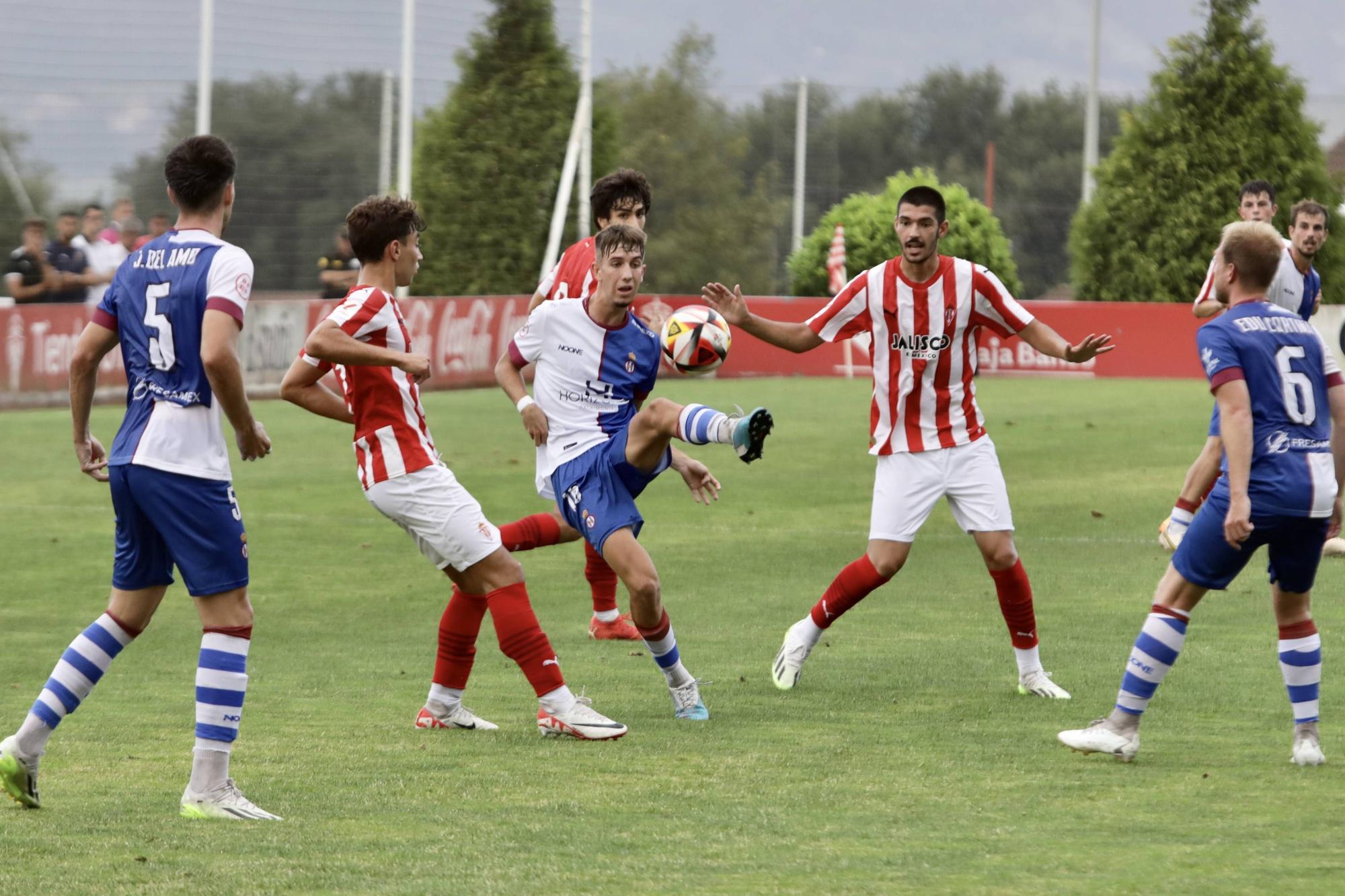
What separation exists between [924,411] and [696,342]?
38.9 inches

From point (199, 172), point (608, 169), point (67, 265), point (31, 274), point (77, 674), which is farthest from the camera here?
point (608, 169)

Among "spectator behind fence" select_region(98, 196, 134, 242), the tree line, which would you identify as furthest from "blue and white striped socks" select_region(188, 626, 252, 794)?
the tree line

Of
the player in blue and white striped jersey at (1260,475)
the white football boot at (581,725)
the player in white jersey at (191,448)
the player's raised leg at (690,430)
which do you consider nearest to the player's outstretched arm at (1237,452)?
the player in blue and white striped jersey at (1260,475)

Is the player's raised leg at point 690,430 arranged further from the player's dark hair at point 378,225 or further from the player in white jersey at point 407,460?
the player's dark hair at point 378,225

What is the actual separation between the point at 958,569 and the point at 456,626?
15.0 feet

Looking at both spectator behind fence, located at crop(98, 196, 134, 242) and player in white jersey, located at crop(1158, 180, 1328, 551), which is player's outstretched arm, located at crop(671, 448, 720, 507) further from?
spectator behind fence, located at crop(98, 196, 134, 242)

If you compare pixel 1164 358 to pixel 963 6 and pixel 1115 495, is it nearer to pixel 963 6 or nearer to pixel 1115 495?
pixel 1115 495

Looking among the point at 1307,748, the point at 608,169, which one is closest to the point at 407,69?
the point at 608,169

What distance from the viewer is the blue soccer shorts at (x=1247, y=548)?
527 cm

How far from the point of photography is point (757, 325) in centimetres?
687

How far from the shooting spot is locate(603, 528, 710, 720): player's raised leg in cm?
621

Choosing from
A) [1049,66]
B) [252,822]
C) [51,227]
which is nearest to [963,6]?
[1049,66]

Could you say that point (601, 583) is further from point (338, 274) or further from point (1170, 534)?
point (338, 274)

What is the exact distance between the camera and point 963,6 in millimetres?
123438
